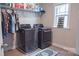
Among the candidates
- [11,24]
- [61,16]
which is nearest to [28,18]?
[11,24]

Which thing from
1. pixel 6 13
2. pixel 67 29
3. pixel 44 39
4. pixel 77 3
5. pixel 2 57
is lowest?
pixel 2 57

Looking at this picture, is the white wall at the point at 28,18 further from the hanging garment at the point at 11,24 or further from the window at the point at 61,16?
the window at the point at 61,16

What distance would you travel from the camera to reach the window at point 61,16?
119cm

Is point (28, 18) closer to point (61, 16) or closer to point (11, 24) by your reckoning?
point (11, 24)

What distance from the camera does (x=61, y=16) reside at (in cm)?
122

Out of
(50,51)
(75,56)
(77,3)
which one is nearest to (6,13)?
(50,51)

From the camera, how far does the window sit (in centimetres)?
119

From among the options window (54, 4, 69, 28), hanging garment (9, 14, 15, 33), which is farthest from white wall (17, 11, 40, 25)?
window (54, 4, 69, 28)

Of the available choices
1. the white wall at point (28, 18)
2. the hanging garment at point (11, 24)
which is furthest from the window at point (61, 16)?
the hanging garment at point (11, 24)

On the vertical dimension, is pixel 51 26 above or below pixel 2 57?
above

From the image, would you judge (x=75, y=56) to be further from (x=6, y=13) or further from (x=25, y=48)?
(x=6, y=13)

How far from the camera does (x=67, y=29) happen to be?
3.91ft

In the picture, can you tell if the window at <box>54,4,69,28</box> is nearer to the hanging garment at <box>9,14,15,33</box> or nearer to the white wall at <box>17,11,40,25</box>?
the white wall at <box>17,11,40,25</box>

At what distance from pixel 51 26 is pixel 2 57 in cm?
65
